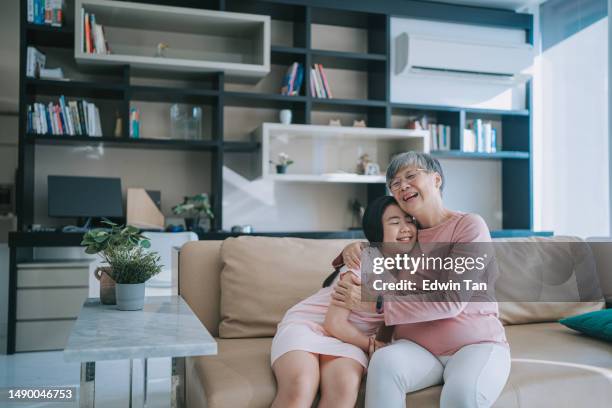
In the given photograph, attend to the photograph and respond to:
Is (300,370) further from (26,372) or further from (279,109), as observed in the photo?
(279,109)

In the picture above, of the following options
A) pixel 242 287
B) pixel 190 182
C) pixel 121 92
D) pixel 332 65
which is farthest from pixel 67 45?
pixel 242 287

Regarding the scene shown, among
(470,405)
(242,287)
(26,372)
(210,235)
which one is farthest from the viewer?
(210,235)

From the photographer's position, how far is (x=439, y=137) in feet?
15.4

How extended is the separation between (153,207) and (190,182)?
1.15 ft

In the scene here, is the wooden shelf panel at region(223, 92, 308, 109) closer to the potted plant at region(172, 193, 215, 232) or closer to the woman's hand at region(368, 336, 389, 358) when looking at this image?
the potted plant at region(172, 193, 215, 232)

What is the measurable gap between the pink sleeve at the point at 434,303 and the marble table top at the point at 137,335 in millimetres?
558

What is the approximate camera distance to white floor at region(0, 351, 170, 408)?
266 centimetres

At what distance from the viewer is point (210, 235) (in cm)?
387

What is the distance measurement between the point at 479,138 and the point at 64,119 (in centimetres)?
323

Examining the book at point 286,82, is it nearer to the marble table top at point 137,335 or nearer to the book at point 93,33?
the book at point 93,33

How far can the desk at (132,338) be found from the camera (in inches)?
49.7

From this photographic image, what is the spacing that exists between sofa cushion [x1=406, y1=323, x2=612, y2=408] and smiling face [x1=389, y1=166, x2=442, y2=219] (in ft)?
1.79

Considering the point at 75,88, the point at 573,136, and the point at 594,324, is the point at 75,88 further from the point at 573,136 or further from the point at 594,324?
the point at 573,136

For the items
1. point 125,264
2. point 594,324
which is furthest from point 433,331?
point 125,264
